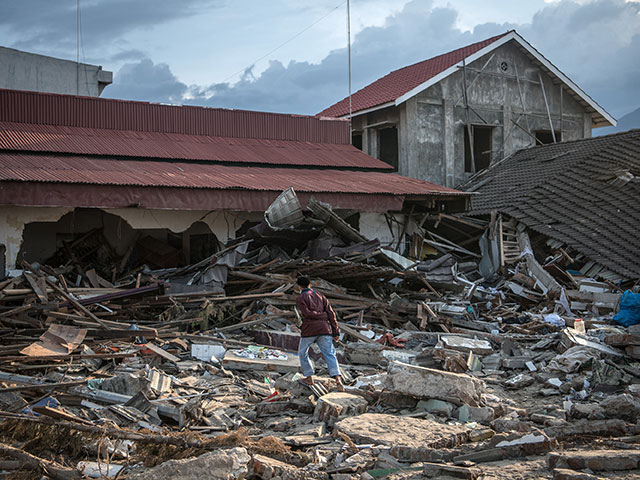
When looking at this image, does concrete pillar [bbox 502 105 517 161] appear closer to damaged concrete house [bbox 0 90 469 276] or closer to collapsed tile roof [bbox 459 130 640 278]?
collapsed tile roof [bbox 459 130 640 278]

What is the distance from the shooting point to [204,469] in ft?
18.3

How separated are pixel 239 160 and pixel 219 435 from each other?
406 inches

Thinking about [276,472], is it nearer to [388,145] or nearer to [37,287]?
[37,287]

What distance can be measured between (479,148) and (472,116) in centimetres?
230

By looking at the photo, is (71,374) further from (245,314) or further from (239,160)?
(239,160)

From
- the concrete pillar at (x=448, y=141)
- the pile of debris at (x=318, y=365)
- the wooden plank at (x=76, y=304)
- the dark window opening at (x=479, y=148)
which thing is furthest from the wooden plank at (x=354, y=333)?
the dark window opening at (x=479, y=148)

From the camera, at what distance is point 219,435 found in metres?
6.96

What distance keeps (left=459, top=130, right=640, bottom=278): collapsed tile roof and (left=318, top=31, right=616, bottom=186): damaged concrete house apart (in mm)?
1608

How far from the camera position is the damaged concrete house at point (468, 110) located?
21.3 metres

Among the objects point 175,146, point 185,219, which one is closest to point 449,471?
point 185,219

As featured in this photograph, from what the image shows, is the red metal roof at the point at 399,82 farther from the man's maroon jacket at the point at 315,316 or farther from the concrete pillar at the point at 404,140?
the man's maroon jacket at the point at 315,316

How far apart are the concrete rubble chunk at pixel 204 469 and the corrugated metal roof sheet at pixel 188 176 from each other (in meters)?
7.68

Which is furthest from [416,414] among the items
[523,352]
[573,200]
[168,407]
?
[573,200]

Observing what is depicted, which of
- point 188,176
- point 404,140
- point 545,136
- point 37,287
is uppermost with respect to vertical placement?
point 545,136
